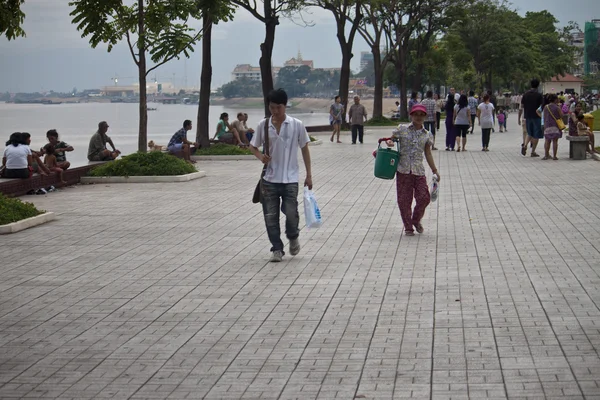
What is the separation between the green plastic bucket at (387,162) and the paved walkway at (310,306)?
645 mm

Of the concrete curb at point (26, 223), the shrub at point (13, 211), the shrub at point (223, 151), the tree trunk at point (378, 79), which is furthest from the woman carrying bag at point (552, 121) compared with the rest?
the tree trunk at point (378, 79)

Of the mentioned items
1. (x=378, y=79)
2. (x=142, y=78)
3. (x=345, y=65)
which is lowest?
(x=142, y=78)

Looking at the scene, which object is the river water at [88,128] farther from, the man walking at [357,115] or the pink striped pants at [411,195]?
the pink striped pants at [411,195]

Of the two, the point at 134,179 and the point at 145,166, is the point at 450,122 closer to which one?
the point at 145,166

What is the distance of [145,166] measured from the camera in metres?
18.3

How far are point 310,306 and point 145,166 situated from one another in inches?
454

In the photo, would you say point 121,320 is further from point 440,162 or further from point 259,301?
point 440,162

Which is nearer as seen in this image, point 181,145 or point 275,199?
point 275,199

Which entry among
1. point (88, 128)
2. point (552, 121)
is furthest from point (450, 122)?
point (88, 128)

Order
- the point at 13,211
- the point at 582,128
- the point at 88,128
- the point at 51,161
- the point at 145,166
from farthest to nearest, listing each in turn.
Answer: the point at 88,128
the point at 582,128
the point at 145,166
the point at 51,161
the point at 13,211

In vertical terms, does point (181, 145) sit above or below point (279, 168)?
below

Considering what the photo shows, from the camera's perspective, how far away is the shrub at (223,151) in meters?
23.8

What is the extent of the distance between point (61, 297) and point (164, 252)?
7.21ft

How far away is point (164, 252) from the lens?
9.81m
